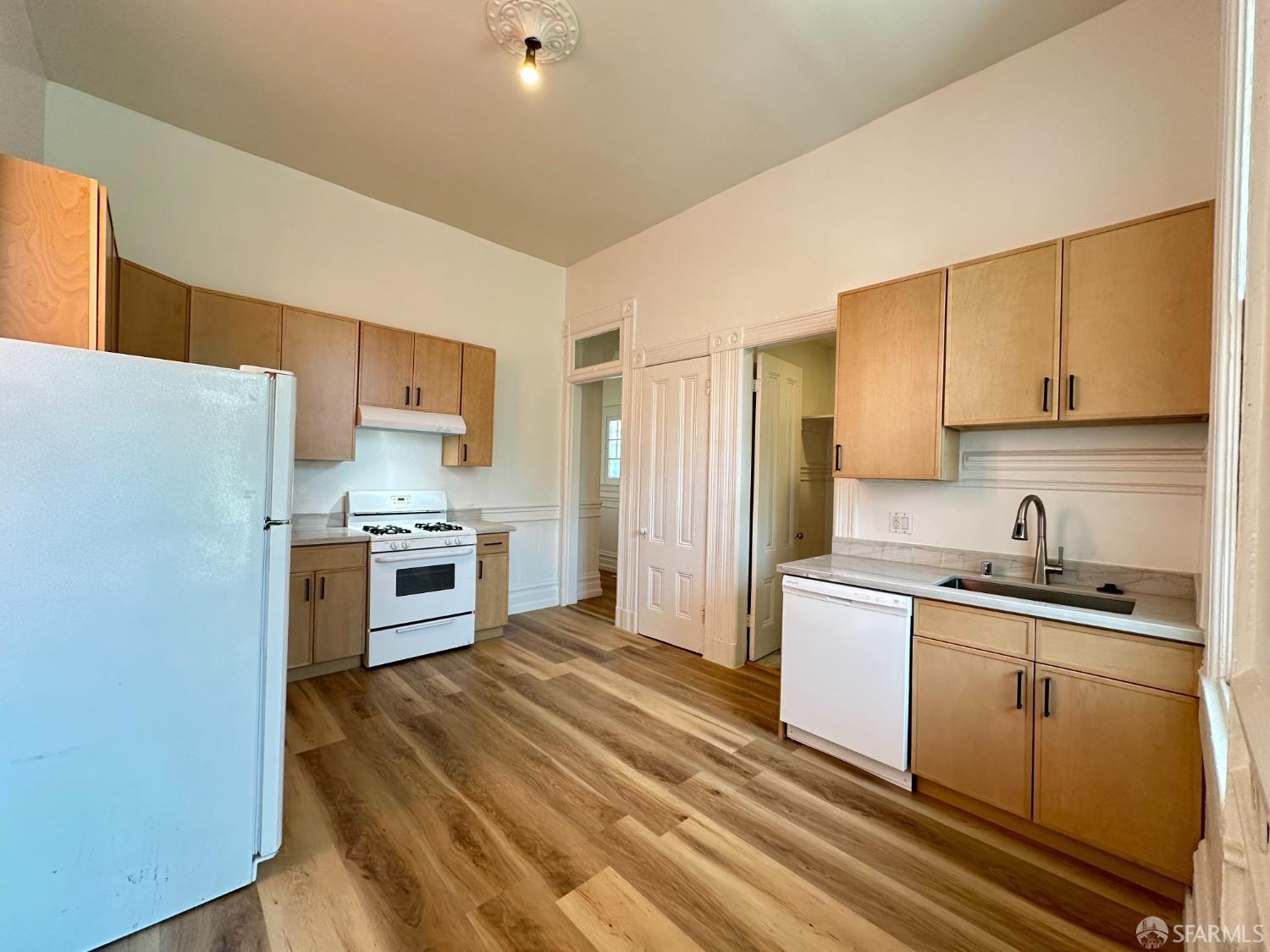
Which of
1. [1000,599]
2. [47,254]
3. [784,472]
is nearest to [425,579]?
[47,254]

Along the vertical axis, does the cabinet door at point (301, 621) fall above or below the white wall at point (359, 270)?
below

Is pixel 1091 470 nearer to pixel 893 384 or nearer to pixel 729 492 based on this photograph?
pixel 893 384

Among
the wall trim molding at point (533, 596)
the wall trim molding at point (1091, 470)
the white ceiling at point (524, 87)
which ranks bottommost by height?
the wall trim molding at point (533, 596)

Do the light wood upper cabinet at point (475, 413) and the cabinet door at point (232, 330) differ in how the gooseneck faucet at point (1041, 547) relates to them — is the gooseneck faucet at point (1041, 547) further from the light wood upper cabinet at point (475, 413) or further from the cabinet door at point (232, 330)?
the cabinet door at point (232, 330)

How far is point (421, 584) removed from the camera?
353cm

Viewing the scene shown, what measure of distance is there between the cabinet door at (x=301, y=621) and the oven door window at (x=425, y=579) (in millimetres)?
509

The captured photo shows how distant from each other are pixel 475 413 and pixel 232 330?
1.62 meters

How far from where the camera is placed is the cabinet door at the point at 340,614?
3164 millimetres

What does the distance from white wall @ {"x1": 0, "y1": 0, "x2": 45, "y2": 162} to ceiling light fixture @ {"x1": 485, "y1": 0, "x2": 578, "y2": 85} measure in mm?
1964

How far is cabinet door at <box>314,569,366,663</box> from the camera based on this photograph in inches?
125

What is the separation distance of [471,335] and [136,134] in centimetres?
225

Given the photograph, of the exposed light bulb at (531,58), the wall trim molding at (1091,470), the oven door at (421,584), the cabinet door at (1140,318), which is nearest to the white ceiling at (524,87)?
the exposed light bulb at (531,58)

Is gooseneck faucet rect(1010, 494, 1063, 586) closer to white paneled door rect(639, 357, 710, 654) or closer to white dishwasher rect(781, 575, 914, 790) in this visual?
white dishwasher rect(781, 575, 914, 790)

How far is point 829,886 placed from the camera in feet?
5.48
